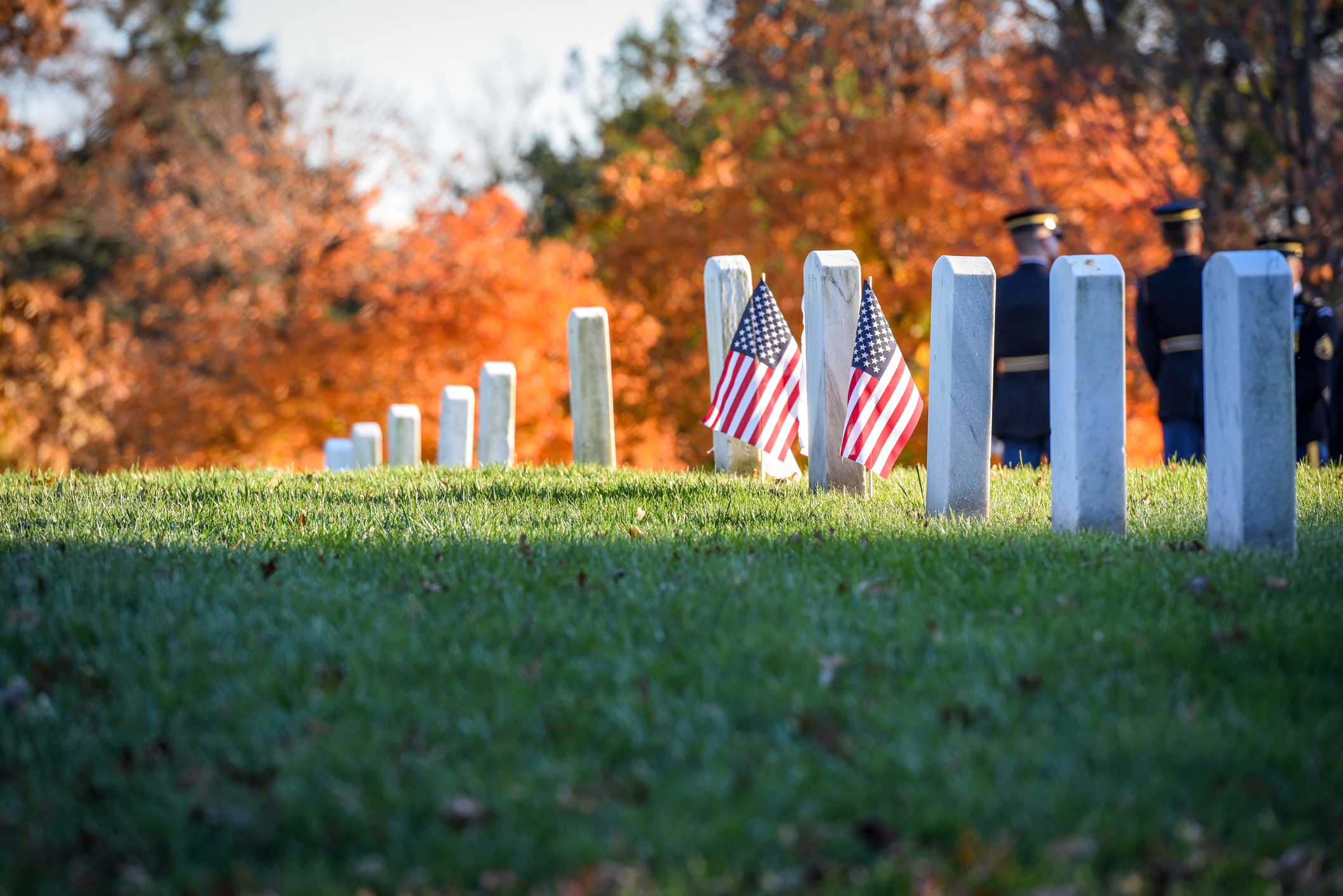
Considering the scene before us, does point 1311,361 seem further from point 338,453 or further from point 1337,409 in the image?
point 338,453

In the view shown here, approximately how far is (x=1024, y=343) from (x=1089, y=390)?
313 centimetres

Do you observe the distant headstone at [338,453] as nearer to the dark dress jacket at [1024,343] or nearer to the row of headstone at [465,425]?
the row of headstone at [465,425]

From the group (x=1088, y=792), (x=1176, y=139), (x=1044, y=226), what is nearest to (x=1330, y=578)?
(x=1088, y=792)

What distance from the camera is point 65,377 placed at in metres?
16.9

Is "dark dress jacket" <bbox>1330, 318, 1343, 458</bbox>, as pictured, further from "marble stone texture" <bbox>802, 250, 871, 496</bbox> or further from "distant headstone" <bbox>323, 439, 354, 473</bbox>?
"distant headstone" <bbox>323, 439, 354, 473</bbox>

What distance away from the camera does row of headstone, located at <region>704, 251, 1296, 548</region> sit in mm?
4684

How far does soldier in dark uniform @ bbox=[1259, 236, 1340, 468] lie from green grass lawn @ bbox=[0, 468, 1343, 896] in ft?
14.0

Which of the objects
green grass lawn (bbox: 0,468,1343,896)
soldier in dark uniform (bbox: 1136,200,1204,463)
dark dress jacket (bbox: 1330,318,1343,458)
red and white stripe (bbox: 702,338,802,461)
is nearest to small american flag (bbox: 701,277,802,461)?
red and white stripe (bbox: 702,338,802,461)

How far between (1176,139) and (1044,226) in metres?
6.51

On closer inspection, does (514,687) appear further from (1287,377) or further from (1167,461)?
(1167,461)

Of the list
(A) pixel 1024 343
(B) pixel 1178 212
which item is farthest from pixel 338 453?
(B) pixel 1178 212

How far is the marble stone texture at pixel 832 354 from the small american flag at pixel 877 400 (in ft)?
1.32

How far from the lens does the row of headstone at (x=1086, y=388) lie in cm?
468

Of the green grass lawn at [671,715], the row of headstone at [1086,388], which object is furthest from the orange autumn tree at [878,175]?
the green grass lawn at [671,715]
